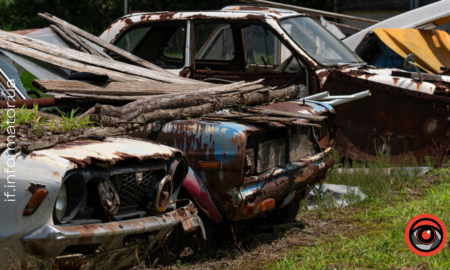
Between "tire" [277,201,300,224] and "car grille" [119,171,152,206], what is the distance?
2.23 m

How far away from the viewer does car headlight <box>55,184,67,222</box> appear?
263 centimetres

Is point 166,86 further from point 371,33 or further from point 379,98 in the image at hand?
point 371,33

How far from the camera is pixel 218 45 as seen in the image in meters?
7.40

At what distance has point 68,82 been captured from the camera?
4055 mm

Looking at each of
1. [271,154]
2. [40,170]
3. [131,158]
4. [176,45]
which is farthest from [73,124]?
[176,45]

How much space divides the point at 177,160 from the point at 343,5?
17.9 m

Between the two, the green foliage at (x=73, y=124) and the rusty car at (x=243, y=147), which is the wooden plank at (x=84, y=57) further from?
the green foliage at (x=73, y=124)

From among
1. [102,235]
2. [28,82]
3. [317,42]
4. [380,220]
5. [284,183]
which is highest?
[317,42]

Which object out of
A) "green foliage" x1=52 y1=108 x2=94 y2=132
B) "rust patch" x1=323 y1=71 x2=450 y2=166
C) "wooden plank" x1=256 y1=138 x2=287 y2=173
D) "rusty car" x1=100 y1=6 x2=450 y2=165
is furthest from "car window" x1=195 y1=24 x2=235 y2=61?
"green foliage" x1=52 y1=108 x2=94 y2=132

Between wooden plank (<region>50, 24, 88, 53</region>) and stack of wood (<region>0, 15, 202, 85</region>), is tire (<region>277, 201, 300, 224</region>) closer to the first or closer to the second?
stack of wood (<region>0, 15, 202, 85</region>)

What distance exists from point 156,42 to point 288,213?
132 inches

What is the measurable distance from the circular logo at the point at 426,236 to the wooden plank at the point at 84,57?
2.41 metres

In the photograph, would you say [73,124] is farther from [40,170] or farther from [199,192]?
[199,192]

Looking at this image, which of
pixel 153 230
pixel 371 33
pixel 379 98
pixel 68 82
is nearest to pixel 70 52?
pixel 68 82
